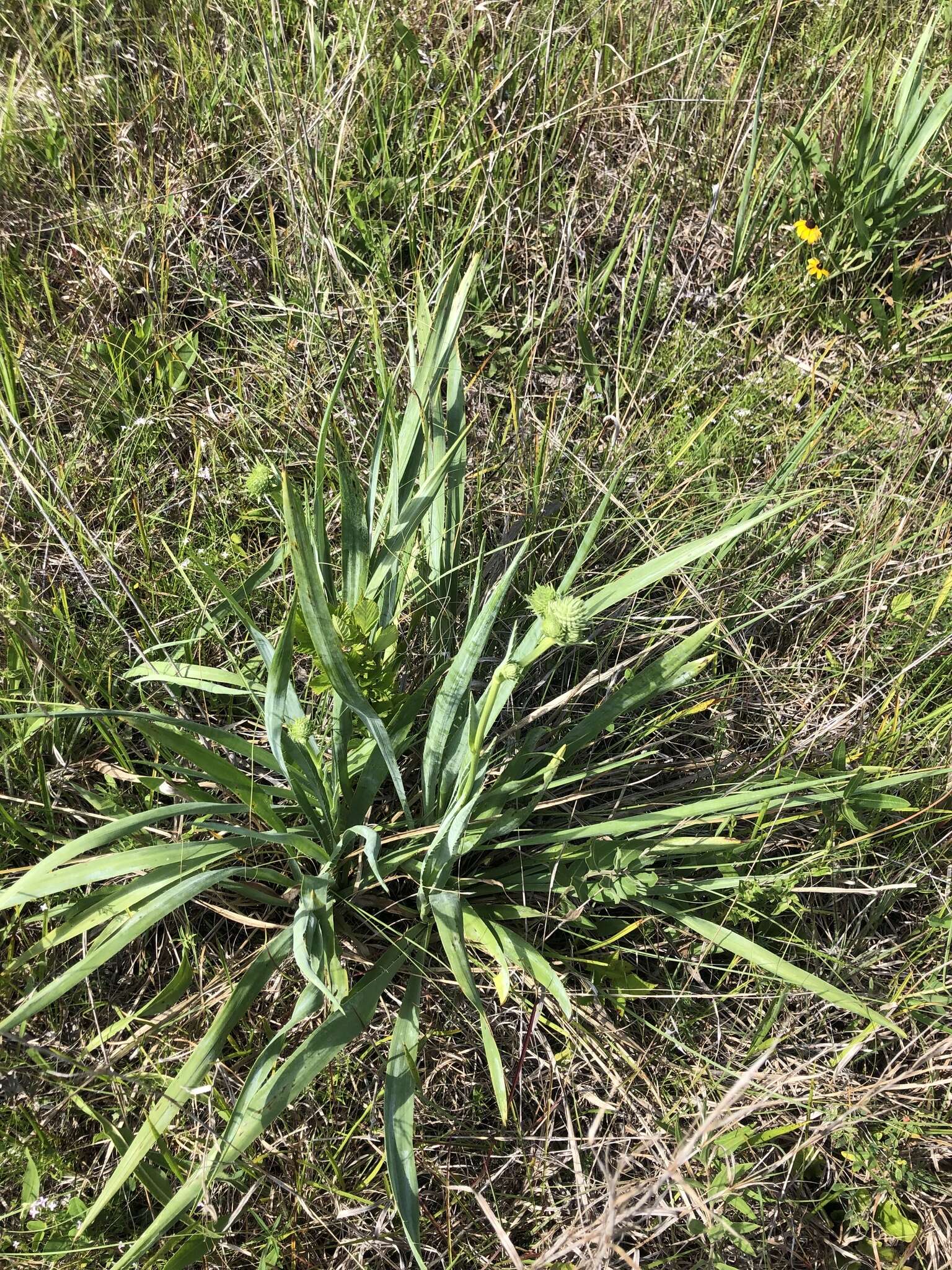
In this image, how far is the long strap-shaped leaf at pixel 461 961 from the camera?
121 cm

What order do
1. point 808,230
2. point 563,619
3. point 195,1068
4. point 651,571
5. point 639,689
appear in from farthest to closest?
point 808,230, point 639,689, point 651,571, point 195,1068, point 563,619

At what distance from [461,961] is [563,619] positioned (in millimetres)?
488

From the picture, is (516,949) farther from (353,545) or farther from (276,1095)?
(353,545)

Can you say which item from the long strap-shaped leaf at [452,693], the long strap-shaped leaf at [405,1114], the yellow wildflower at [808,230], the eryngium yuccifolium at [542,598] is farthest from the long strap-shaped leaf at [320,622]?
the yellow wildflower at [808,230]

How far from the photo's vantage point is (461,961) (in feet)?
3.98

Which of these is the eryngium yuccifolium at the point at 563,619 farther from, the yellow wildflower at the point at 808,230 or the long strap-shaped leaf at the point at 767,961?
the yellow wildflower at the point at 808,230

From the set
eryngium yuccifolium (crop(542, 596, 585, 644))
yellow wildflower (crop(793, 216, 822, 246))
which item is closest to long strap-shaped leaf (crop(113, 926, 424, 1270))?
eryngium yuccifolium (crop(542, 596, 585, 644))

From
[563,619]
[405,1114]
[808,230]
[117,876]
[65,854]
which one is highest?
[808,230]

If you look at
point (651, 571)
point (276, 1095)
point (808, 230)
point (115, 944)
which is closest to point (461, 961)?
point (276, 1095)

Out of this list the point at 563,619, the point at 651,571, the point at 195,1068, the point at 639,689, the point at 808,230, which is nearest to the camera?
the point at 563,619

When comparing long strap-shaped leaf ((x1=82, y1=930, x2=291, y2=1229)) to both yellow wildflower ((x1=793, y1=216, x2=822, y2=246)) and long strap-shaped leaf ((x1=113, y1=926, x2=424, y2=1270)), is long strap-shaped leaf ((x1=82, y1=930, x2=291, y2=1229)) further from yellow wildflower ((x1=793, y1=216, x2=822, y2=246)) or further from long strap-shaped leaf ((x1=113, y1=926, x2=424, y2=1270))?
yellow wildflower ((x1=793, y1=216, x2=822, y2=246))

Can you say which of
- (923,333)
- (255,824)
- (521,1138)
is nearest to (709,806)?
(521,1138)

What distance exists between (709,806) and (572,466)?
0.81m

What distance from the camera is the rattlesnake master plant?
3.86 feet
